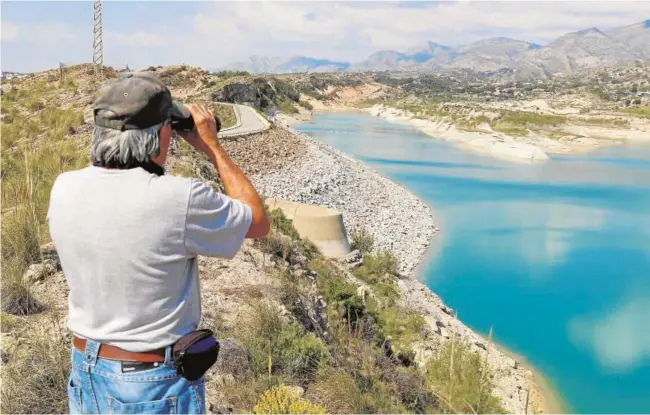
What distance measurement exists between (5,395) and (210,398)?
1258 millimetres

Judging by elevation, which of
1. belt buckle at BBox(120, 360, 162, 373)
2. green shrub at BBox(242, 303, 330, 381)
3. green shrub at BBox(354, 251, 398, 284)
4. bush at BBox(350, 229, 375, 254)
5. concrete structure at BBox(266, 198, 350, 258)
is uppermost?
belt buckle at BBox(120, 360, 162, 373)

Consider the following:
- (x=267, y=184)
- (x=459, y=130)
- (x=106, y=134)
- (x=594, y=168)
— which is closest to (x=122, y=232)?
(x=106, y=134)

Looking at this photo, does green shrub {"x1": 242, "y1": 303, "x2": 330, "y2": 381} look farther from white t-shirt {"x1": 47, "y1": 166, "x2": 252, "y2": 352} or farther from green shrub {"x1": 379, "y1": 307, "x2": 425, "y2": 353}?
green shrub {"x1": 379, "y1": 307, "x2": 425, "y2": 353}

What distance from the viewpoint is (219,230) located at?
5.73 ft

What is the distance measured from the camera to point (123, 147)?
5.64 ft

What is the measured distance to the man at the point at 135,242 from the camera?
66.6 inches

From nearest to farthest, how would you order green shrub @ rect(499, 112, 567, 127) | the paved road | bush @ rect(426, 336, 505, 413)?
bush @ rect(426, 336, 505, 413), the paved road, green shrub @ rect(499, 112, 567, 127)

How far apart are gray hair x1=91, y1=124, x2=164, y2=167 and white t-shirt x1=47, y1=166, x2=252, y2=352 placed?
0.12ft

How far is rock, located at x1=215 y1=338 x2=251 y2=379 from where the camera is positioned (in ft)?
13.9

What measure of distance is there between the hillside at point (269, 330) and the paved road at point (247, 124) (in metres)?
14.2

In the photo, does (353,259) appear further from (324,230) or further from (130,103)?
(130,103)

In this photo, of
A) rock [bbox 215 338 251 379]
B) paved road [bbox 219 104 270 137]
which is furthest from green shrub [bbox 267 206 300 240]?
paved road [bbox 219 104 270 137]

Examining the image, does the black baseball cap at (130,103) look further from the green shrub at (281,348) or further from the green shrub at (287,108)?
the green shrub at (287,108)

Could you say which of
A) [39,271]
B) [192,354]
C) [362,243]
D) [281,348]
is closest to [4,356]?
[39,271]
